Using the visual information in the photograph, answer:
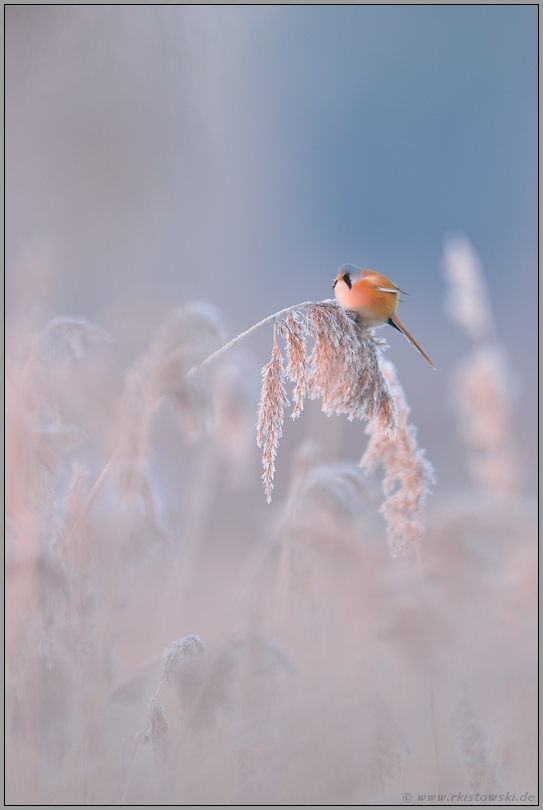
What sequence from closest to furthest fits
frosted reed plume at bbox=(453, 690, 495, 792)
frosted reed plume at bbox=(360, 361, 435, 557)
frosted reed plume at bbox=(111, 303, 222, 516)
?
1. frosted reed plume at bbox=(111, 303, 222, 516)
2. frosted reed plume at bbox=(453, 690, 495, 792)
3. frosted reed plume at bbox=(360, 361, 435, 557)

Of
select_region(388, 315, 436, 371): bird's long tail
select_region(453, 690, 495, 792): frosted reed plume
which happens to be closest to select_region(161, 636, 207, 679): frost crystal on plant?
select_region(388, 315, 436, 371): bird's long tail

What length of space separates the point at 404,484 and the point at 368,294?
1.23m

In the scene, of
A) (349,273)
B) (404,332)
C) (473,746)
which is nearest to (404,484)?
(404,332)

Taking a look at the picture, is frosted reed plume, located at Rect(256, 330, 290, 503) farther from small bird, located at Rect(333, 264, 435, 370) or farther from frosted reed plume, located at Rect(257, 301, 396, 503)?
small bird, located at Rect(333, 264, 435, 370)

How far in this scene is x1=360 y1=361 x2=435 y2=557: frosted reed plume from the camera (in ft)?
8.36

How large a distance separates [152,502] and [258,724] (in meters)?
1.36

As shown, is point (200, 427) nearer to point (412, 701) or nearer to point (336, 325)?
point (336, 325)

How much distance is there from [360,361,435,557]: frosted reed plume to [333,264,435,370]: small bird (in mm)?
689

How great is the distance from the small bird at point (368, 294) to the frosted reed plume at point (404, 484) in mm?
689

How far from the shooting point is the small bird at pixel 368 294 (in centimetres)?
189

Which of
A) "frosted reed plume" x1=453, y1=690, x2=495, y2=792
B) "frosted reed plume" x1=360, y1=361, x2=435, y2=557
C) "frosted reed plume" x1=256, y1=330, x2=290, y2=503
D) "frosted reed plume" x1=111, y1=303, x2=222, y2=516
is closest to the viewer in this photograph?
"frosted reed plume" x1=256, y1=330, x2=290, y2=503

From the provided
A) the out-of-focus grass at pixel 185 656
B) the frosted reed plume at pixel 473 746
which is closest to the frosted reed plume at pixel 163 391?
the out-of-focus grass at pixel 185 656

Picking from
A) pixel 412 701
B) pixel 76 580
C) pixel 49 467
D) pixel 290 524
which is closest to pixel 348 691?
pixel 412 701

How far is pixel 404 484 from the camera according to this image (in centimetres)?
260
